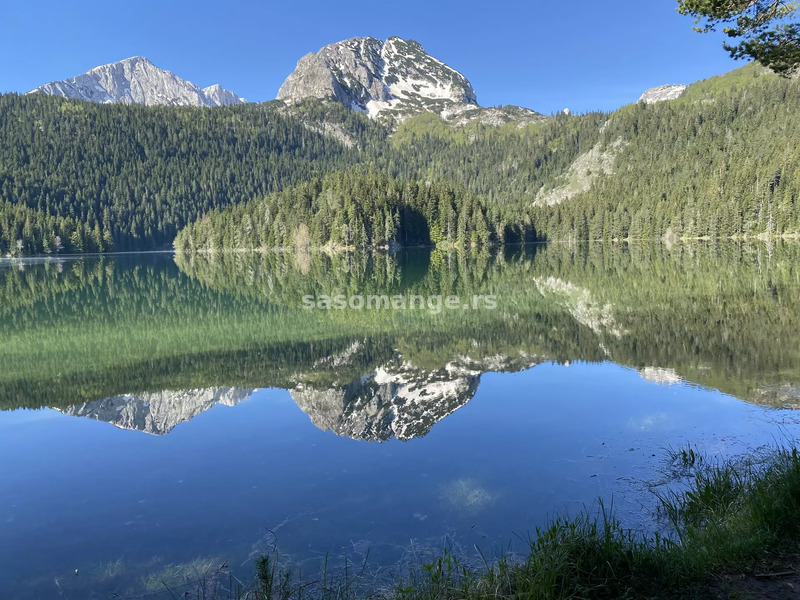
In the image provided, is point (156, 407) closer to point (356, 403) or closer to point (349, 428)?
point (356, 403)

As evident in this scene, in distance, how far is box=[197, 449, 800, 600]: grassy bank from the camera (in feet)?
19.4

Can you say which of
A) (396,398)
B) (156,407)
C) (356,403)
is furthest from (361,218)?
(156,407)

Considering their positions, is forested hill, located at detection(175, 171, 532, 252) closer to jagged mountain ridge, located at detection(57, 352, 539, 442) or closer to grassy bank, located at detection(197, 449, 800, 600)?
jagged mountain ridge, located at detection(57, 352, 539, 442)

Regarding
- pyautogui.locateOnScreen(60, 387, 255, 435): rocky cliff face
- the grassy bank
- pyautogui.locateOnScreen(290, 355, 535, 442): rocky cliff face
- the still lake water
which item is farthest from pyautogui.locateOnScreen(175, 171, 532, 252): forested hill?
the grassy bank

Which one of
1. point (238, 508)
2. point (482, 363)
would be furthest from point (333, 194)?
point (238, 508)

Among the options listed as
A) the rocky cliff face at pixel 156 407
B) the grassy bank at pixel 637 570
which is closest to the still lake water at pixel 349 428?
the rocky cliff face at pixel 156 407

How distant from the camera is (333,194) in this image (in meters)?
153

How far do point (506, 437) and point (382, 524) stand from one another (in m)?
5.11

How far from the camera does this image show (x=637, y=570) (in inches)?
245

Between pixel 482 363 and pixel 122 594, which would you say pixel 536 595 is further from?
pixel 482 363

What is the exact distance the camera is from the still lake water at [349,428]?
867cm

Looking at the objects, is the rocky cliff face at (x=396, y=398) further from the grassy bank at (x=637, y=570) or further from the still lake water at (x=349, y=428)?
the grassy bank at (x=637, y=570)

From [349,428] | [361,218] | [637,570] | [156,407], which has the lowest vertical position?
[349,428]

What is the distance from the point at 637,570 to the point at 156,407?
13707 millimetres
